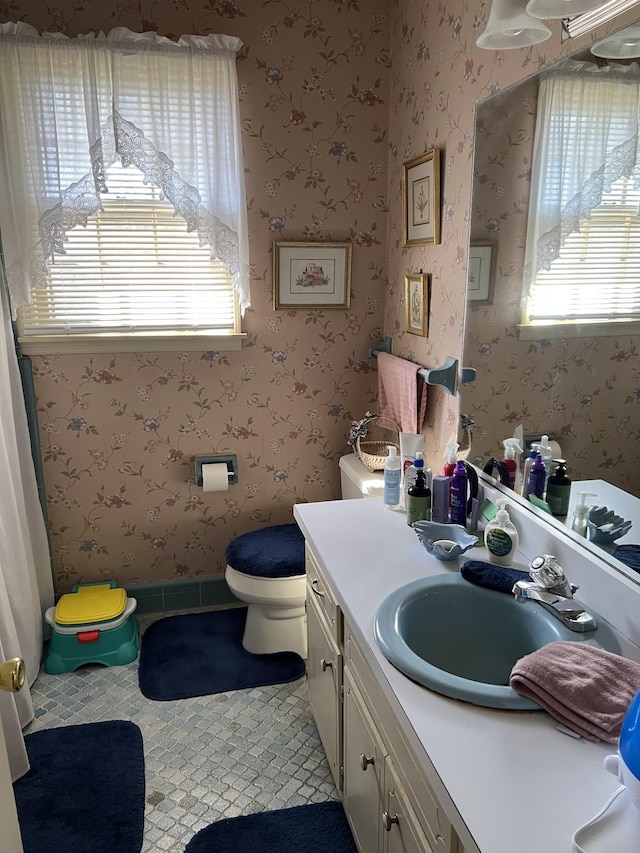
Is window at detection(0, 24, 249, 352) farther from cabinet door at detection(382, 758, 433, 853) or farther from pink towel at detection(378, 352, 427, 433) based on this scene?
cabinet door at detection(382, 758, 433, 853)

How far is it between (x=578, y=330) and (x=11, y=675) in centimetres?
133

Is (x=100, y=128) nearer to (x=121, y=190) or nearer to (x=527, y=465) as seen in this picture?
(x=121, y=190)

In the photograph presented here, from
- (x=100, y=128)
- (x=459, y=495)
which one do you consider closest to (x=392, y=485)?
(x=459, y=495)

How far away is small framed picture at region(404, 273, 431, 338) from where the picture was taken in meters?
2.22

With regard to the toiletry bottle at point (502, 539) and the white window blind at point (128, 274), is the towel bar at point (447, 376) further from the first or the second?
the white window blind at point (128, 274)

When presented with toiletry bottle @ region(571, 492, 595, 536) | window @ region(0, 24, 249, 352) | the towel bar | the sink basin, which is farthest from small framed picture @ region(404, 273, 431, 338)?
the sink basin

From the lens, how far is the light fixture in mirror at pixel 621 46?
1186 millimetres

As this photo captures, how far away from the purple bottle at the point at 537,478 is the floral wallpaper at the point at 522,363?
0.27 feet

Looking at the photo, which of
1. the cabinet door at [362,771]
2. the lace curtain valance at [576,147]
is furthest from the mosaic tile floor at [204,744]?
the lace curtain valance at [576,147]

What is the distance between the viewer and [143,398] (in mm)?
2557

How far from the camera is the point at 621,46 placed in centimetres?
121

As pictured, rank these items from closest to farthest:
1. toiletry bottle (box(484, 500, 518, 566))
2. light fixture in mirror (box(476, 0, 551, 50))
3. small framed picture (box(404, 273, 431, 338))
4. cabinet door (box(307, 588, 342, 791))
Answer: light fixture in mirror (box(476, 0, 551, 50)) < toiletry bottle (box(484, 500, 518, 566)) < cabinet door (box(307, 588, 342, 791)) < small framed picture (box(404, 273, 431, 338))

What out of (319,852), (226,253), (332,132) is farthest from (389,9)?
(319,852)

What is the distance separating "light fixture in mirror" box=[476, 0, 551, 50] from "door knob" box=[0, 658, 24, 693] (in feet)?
4.85
